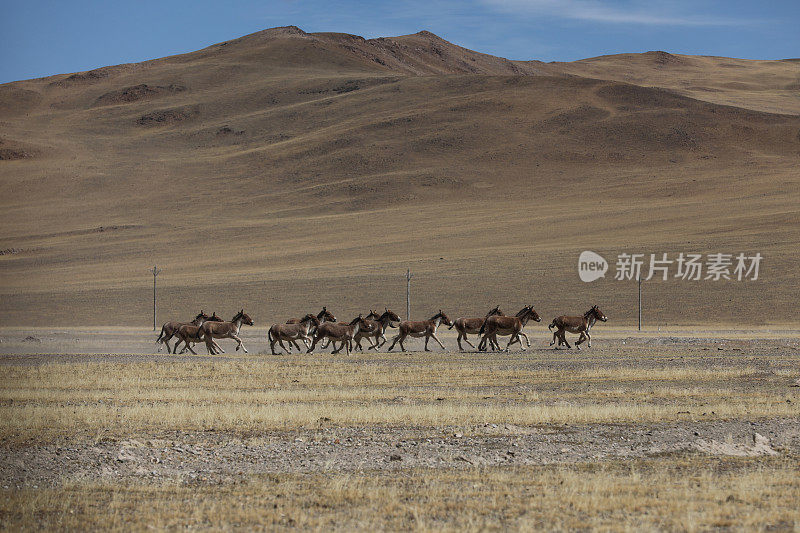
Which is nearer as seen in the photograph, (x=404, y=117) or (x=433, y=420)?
(x=433, y=420)

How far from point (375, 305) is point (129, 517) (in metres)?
48.8

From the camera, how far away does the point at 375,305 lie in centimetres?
5928

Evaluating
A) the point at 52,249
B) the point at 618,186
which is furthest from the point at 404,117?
the point at 52,249

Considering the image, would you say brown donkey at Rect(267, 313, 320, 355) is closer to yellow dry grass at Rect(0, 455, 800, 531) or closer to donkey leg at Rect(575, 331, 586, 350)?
donkey leg at Rect(575, 331, 586, 350)

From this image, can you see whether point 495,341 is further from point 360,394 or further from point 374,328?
point 360,394

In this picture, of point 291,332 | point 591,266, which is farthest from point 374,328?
point 591,266

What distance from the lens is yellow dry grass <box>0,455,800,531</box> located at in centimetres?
1020

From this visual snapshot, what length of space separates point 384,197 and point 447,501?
95.5 m

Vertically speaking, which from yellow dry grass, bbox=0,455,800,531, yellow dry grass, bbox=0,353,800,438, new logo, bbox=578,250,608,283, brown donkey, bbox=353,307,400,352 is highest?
new logo, bbox=578,250,608,283

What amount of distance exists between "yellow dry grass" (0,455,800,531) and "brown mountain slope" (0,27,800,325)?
44056mm

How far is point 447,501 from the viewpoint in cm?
1117

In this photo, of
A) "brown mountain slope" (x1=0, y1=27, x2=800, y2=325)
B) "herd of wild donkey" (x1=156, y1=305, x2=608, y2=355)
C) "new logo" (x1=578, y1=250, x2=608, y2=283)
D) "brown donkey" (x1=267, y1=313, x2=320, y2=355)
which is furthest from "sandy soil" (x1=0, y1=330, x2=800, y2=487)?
"new logo" (x1=578, y1=250, x2=608, y2=283)

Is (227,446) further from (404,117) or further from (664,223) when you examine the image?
(404,117)

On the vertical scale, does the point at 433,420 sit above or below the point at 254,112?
below
